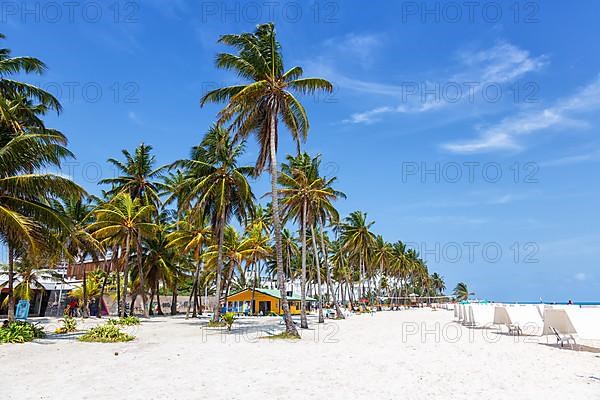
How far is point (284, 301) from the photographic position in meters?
17.8

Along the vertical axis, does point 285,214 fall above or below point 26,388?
above

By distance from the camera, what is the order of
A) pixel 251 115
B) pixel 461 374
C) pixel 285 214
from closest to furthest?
pixel 461 374 → pixel 251 115 → pixel 285 214

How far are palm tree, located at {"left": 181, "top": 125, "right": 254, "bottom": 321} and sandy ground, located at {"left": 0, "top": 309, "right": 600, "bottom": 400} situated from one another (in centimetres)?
1252

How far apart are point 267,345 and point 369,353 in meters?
3.73

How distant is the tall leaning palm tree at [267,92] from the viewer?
18031mm

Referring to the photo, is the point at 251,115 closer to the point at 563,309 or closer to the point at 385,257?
the point at 563,309

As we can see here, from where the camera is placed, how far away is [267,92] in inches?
723

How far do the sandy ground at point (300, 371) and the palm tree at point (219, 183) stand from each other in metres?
12.5

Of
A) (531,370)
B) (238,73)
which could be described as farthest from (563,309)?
(238,73)

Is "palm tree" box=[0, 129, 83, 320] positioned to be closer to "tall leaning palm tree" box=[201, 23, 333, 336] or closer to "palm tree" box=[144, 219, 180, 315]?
"tall leaning palm tree" box=[201, 23, 333, 336]

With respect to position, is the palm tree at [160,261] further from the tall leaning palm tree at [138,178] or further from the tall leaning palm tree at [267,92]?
the tall leaning palm tree at [267,92]

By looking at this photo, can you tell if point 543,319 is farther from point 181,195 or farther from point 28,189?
point 181,195

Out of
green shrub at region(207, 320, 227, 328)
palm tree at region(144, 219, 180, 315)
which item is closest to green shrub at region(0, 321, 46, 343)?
green shrub at region(207, 320, 227, 328)

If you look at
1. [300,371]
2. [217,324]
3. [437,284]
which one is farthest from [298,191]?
[437,284]
